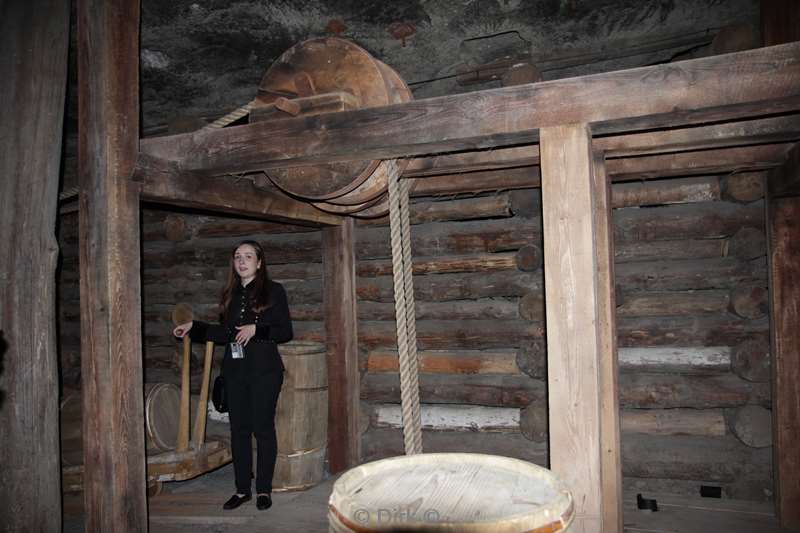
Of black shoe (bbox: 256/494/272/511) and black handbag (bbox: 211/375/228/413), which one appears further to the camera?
black handbag (bbox: 211/375/228/413)

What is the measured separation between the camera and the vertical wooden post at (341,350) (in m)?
6.05

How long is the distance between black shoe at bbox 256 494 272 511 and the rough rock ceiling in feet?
12.1

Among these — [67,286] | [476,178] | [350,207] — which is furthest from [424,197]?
[67,286]

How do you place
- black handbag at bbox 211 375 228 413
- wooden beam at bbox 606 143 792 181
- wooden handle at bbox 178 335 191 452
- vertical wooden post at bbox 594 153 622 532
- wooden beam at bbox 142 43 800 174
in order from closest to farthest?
wooden beam at bbox 142 43 800 174, vertical wooden post at bbox 594 153 622 532, wooden beam at bbox 606 143 792 181, black handbag at bbox 211 375 228 413, wooden handle at bbox 178 335 191 452

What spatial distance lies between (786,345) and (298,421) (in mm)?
4082

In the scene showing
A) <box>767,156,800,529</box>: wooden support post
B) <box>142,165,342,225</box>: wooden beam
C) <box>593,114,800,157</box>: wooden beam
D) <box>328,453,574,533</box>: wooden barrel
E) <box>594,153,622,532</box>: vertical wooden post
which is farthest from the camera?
<box>767,156,800,529</box>: wooden support post

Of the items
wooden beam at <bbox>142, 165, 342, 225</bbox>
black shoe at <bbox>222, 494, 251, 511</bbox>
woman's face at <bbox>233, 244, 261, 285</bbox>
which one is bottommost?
black shoe at <bbox>222, 494, 251, 511</bbox>

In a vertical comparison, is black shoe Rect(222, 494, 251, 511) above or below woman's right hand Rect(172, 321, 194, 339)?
below

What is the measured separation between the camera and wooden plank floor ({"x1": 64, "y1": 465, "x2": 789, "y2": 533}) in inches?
181

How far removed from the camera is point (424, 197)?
586 cm

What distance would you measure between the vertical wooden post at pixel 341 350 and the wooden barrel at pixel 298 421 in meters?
0.38

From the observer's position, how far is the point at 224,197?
4.18m

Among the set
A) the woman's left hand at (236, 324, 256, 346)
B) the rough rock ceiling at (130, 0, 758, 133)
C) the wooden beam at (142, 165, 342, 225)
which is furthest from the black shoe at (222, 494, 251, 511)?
the rough rock ceiling at (130, 0, 758, 133)

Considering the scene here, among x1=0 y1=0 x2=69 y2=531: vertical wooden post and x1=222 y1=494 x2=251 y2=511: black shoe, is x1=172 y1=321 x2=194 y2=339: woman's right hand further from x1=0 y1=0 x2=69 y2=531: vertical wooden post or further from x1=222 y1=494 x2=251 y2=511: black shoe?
x1=0 y1=0 x2=69 y2=531: vertical wooden post
